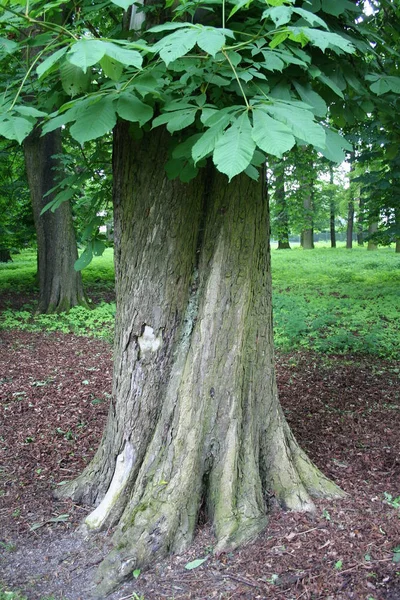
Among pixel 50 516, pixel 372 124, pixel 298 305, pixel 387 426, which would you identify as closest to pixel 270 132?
pixel 50 516

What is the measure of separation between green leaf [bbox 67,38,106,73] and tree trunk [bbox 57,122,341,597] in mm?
1375

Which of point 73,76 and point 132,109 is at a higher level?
point 73,76

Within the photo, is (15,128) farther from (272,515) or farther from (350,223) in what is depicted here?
(350,223)

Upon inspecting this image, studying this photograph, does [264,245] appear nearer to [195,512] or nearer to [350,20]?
[350,20]

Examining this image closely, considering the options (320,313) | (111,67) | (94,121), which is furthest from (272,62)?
(320,313)

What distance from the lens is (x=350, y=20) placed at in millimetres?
3000

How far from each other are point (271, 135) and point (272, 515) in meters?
2.37

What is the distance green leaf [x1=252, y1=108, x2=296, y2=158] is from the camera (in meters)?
1.62

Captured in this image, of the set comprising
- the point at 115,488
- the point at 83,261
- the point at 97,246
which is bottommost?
the point at 115,488

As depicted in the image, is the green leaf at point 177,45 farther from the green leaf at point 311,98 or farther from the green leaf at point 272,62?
the green leaf at point 311,98

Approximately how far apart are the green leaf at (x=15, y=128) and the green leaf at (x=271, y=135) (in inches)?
33.5

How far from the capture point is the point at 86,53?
163 cm

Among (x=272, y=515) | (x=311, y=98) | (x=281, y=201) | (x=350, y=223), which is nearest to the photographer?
(x=311, y=98)

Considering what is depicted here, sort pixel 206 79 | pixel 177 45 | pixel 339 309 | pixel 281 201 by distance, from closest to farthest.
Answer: pixel 177 45 < pixel 206 79 < pixel 339 309 < pixel 281 201
